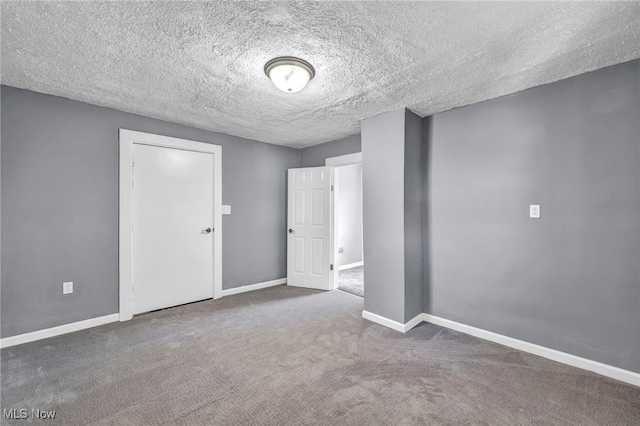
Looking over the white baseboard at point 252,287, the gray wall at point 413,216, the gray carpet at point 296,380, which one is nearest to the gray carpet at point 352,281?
the white baseboard at point 252,287

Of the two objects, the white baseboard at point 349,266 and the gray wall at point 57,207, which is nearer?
the gray wall at point 57,207

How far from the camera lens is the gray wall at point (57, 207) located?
253 cm

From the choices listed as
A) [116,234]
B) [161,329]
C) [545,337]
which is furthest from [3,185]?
[545,337]

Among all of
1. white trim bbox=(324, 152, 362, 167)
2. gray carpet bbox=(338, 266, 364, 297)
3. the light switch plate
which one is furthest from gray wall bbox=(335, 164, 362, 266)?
the light switch plate

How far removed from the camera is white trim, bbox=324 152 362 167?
13.3 ft

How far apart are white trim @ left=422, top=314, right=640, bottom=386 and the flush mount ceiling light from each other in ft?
9.14

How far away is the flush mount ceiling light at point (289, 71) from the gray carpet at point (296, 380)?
2202 millimetres

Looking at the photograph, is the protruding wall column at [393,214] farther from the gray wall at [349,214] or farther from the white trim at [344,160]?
the gray wall at [349,214]

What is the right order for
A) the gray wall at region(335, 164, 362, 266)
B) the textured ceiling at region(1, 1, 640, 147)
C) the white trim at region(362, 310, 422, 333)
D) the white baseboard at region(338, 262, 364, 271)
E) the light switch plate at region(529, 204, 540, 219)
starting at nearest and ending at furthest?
the textured ceiling at region(1, 1, 640, 147) < the light switch plate at region(529, 204, 540, 219) < the white trim at region(362, 310, 422, 333) < the white baseboard at region(338, 262, 364, 271) < the gray wall at region(335, 164, 362, 266)

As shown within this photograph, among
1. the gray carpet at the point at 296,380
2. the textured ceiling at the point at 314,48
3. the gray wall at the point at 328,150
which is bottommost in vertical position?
the gray carpet at the point at 296,380

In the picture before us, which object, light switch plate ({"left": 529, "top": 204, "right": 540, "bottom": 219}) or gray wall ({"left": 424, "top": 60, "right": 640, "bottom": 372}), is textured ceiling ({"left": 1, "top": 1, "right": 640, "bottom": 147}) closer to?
gray wall ({"left": 424, "top": 60, "right": 640, "bottom": 372})
